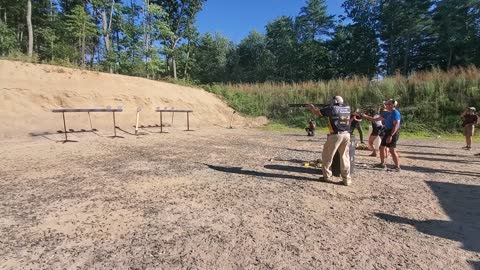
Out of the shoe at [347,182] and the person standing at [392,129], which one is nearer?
the shoe at [347,182]

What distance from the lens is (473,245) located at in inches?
143

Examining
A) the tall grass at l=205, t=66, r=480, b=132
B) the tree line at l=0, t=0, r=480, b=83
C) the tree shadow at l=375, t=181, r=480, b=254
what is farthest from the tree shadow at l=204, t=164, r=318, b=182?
the tree line at l=0, t=0, r=480, b=83

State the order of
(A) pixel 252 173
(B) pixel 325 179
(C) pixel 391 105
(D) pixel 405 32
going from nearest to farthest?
(B) pixel 325 179
(A) pixel 252 173
(C) pixel 391 105
(D) pixel 405 32

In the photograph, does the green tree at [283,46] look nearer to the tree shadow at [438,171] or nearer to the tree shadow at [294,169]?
the tree shadow at [438,171]

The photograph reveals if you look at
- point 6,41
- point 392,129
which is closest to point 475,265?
point 392,129

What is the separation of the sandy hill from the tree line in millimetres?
9695

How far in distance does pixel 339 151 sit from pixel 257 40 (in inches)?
2191

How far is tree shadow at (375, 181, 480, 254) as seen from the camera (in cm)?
385

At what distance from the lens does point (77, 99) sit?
14.6m

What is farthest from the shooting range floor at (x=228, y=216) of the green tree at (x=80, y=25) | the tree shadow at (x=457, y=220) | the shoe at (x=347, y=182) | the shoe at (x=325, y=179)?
the green tree at (x=80, y=25)

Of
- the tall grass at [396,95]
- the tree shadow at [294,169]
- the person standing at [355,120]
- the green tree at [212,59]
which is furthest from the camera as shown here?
the green tree at [212,59]

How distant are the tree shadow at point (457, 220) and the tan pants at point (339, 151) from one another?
154 centimetres

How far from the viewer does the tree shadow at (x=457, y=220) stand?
3854 millimetres

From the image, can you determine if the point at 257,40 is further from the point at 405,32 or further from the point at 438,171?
the point at 438,171
